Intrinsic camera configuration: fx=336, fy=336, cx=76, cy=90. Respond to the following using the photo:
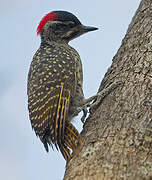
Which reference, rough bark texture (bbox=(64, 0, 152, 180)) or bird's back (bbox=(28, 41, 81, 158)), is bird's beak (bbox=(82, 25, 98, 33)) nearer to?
bird's back (bbox=(28, 41, 81, 158))

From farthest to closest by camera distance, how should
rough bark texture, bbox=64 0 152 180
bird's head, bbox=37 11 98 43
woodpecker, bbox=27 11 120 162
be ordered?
bird's head, bbox=37 11 98 43, woodpecker, bbox=27 11 120 162, rough bark texture, bbox=64 0 152 180

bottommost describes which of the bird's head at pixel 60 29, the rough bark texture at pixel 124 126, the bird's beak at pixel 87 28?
the rough bark texture at pixel 124 126

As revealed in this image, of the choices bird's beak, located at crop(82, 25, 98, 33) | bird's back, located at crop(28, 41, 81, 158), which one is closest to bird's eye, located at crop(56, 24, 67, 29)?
bird's beak, located at crop(82, 25, 98, 33)

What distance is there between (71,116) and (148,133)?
5.09 feet

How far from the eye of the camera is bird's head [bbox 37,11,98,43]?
223 inches

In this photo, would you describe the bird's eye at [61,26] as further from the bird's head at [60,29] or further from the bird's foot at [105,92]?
the bird's foot at [105,92]

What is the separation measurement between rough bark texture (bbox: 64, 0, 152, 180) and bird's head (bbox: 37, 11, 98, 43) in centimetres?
131

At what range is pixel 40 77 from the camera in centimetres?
457

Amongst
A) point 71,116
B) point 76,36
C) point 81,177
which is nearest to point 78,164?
point 81,177

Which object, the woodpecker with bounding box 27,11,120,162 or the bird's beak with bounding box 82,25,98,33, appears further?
the bird's beak with bounding box 82,25,98,33

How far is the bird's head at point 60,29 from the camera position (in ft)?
18.6

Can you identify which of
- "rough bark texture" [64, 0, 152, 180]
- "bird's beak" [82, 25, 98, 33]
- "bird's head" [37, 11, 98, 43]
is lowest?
"rough bark texture" [64, 0, 152, 180]

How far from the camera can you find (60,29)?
18.9 ft

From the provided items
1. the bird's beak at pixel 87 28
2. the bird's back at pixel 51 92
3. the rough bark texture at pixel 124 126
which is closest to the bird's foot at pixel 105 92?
the rough bark texture at pixel 124 126
